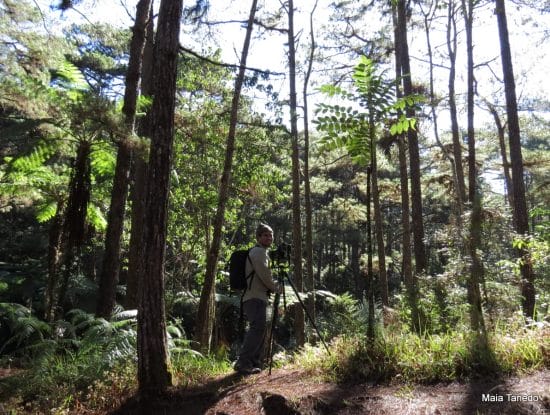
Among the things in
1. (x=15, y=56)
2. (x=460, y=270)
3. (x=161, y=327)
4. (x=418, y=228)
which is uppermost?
(x=15, y=56)

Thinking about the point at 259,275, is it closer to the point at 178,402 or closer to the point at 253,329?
the point at 253,329

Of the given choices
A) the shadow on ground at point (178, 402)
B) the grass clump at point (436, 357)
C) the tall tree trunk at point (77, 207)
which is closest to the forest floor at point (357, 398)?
the shadow on ground at point (178, 402)

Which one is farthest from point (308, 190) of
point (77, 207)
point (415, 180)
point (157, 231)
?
point (157, 231)

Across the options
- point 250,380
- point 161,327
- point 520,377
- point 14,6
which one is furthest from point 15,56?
point 520,377

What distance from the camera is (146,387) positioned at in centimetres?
439

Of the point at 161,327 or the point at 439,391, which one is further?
the point at 161,327

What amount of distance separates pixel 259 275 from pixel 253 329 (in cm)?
70

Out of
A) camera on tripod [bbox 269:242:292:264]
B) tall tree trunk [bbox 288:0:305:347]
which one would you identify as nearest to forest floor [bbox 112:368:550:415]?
camera on tripod [bbox 269:242:292:264]

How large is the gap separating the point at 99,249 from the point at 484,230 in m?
18.2

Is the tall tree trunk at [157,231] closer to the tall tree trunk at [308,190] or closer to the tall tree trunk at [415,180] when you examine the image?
the tall tree trunk at [415,180]

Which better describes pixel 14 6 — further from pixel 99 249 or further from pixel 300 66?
pixel 99 249

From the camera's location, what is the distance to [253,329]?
17.1 feet

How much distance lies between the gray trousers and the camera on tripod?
0.54 m

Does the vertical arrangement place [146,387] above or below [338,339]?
below
